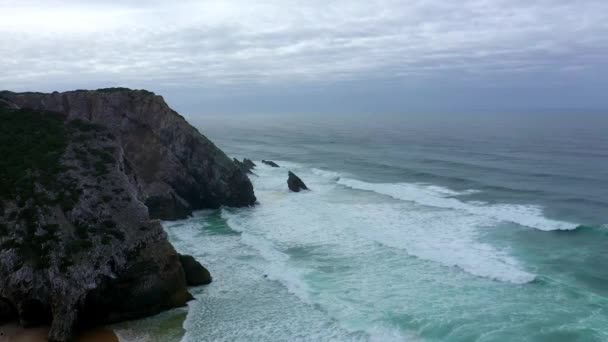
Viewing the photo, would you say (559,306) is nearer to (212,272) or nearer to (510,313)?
(510,313)

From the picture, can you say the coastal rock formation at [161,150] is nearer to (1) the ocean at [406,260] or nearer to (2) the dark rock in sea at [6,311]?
(1) the ocean at [406,260]

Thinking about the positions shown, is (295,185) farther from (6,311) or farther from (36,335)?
(36,335)

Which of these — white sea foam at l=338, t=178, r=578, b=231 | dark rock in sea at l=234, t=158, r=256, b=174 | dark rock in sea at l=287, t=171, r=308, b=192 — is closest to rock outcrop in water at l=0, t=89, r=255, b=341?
dark rock in sea at l=287, t=171, r=308, b=192

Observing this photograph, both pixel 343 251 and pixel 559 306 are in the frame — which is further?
pixel 343 251

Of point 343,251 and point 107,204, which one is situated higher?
point 107,204

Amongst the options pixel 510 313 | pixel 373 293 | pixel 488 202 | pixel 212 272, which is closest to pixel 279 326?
pixel 373 293
